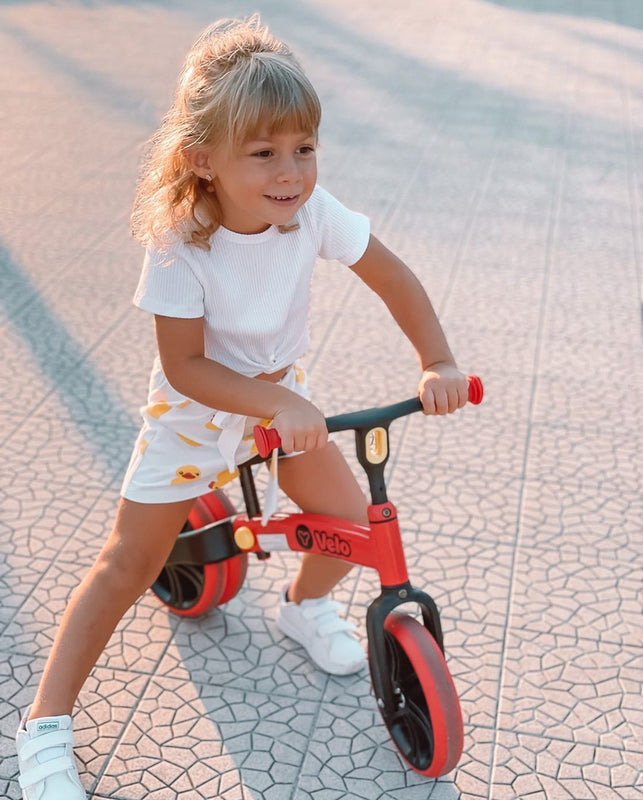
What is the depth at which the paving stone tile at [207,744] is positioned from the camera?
1.86 m

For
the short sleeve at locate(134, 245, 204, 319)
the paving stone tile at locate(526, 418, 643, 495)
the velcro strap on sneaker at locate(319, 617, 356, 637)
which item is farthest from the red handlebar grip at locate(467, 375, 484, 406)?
the paving stone tile at locate(526, 418, 643, 495)

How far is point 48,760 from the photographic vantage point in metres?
A: 1.78

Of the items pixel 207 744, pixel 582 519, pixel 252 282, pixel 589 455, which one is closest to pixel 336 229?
pixel 252 282

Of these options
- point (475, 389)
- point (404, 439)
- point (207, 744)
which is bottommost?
point (404, 439)

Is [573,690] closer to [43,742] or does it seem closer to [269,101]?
[43,742]

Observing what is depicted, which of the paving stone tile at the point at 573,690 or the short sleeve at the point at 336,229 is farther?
the paving stone tile at the point at 573,690

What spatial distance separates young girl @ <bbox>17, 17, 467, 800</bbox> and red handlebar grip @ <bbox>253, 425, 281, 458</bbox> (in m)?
0.02

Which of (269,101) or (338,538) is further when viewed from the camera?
(338,538)

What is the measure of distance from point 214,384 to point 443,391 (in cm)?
39

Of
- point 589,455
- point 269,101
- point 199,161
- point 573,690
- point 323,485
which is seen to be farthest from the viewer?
point 589,455

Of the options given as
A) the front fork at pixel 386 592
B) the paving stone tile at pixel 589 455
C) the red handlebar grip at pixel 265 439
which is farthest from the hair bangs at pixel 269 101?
the paving stone tile at pixel 589 455

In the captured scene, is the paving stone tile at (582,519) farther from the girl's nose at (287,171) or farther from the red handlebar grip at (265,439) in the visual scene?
the girl's nose at (287,171)

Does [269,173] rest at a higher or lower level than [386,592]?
higher

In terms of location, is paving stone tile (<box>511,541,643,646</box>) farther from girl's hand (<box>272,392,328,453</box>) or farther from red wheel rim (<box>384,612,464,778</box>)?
girl's hand (<box>272,392,328,453</box>)
